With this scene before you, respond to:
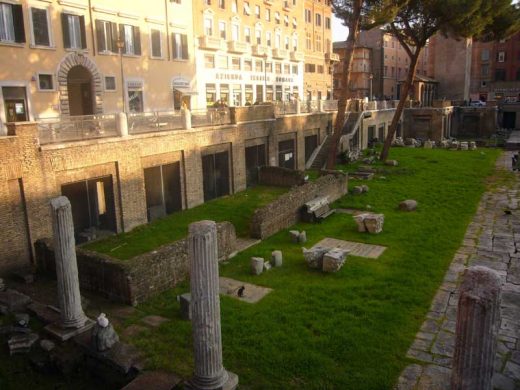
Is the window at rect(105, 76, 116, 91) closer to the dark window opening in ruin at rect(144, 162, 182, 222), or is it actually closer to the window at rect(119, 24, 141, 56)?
the window at rect(119, 24, 141, 56)

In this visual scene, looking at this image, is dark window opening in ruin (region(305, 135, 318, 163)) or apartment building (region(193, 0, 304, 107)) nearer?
dark window opening in ruin (region(305, 135, 318, 163))

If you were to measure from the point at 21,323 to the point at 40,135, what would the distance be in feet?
22.8

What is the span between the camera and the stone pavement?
8.74 metres

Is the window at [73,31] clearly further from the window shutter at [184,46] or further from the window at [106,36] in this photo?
the window shutter at [184,46]

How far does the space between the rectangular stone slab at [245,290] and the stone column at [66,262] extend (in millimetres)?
3861

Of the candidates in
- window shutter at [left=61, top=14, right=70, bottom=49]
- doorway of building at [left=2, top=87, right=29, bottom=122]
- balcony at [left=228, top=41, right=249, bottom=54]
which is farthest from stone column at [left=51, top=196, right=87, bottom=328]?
balcony at [left=228, top=41, right=249, bottom=54]

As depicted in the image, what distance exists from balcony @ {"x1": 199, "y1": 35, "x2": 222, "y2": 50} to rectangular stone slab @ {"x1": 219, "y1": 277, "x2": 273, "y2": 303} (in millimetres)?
26249

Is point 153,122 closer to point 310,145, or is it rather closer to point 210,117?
point 210,117

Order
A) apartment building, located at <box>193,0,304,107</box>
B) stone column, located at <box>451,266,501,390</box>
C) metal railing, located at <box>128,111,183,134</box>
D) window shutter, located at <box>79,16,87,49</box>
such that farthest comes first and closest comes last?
apartment building, located at <box>193,0,304,107</box>, window shutter, located at <box>79,16,87,49</box>, metal railing, located at <box>128,111,183,134</box>, stone column, located at <box>451,266,501,390</box>

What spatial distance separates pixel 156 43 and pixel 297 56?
23687 millimetres

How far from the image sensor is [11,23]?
2186 centimetres

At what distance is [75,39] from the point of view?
25.0 m

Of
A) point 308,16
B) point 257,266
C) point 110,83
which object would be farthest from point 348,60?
point 308,16

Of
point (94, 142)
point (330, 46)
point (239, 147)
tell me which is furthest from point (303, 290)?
point (330, 46)
